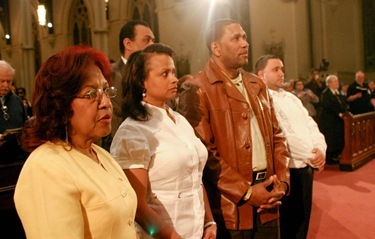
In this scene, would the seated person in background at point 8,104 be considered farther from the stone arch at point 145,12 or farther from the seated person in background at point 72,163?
the stone arch at point 145,12

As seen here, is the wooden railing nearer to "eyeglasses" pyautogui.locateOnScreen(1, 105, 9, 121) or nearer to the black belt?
the black belt

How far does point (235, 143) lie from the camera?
92.7 inches

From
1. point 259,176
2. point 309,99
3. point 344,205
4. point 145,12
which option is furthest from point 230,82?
point 145,12

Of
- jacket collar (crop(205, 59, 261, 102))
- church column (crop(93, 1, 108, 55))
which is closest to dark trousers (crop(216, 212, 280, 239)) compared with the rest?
jacket collar (crop(205, 59, 261, 102))

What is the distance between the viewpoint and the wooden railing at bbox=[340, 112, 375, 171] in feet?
22.9

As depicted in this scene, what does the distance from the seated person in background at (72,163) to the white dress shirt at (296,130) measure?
195 cm

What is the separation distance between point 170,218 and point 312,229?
2.78m

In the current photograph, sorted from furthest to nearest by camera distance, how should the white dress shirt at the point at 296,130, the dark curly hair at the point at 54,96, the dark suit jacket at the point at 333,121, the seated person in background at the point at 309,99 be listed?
the seated person in background at the point at 309,99 → the dark suit jacket at the point at 333,121 → the white dress shirt at the point at 296,130 → the dark curly hair at the point at 54,96

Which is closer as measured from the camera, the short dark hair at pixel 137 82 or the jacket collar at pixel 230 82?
the short dark hair at pixel 137 82

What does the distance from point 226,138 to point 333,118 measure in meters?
5.65

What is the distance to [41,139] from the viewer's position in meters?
1.35

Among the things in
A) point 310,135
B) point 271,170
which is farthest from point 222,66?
point 310,135

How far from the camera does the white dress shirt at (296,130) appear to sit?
316cm

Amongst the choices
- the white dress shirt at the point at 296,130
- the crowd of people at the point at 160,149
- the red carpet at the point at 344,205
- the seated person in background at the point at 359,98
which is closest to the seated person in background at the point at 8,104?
the crowd of people at the point at 160,149
